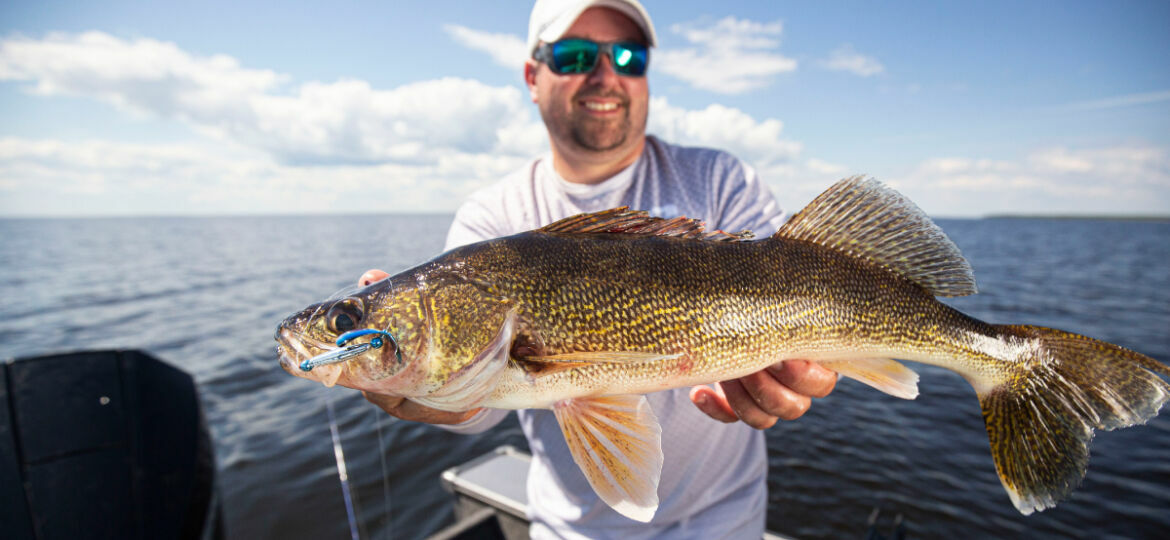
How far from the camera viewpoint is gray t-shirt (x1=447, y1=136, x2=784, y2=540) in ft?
9.23

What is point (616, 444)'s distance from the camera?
199 cm

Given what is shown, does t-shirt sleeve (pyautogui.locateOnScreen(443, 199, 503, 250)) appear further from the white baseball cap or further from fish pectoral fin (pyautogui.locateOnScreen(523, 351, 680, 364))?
fish pectoral fin (pyautogui.locateOnScreen(523, 351, 680, 364))

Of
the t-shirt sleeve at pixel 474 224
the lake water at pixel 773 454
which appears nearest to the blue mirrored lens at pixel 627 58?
the t-shirt sleeve at pixel 474 224

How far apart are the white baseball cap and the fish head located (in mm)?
2216

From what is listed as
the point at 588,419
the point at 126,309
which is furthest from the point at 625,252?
the point at 126,309

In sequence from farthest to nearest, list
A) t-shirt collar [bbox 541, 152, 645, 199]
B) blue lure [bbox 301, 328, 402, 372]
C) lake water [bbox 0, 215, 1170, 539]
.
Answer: lake water [bbox 0, 215, 1170, 539] < t-shirt collar [bbox 541, 152, 645, 199] < blue lure [bbox 301, 328, 402, 372]

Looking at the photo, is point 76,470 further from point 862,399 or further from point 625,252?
point 862,399

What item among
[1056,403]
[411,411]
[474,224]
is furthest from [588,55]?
[1056,403]

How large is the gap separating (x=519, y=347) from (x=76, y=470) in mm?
3604

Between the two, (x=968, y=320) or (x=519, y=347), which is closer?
(x=519, y=347)

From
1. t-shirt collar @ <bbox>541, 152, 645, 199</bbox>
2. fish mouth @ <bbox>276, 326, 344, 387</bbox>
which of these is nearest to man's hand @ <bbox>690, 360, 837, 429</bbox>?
t-shirt collar @ <bbox>541, 152, 645, 199</bbox>

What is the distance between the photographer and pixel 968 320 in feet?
6.98

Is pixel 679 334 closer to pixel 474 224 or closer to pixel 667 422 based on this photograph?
pixel 667 422

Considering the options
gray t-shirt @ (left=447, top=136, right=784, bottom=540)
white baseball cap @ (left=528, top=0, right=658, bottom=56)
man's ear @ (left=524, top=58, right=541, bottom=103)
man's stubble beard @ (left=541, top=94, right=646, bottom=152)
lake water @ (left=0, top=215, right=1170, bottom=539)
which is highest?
white baseball cap @ (left=528, top=0, right=658, bottom=56)
